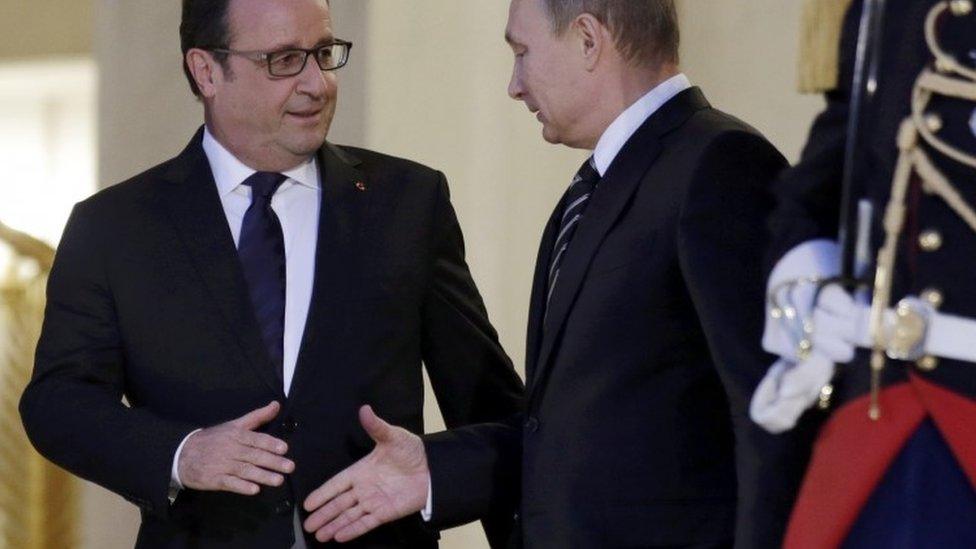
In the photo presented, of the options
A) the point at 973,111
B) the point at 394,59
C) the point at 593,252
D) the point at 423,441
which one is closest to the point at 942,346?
the point at 973,111

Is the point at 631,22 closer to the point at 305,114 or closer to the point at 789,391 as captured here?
the point at 305,114

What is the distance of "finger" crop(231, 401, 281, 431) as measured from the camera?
269cm

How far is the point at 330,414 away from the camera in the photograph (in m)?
2.91

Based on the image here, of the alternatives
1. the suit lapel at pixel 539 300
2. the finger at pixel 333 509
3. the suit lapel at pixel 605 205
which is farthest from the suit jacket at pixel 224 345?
Answer: the suit lapel at pixel 605 205

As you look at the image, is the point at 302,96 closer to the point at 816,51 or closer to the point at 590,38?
the point at 590,38

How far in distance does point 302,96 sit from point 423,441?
662 mm

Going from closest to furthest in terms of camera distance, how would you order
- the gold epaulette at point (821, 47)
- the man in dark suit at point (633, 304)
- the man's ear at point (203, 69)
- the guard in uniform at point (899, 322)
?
the guard in uniform at point (899, 322)
the gold epaulette at point (821, 47)
the man in dark suit at point (633, 304)
the man's ear at point (203, 69)

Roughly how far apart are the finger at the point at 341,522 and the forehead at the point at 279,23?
2.84 feet

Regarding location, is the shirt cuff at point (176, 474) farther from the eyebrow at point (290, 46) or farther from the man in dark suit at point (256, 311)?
the eyebrow at point (290, 46)

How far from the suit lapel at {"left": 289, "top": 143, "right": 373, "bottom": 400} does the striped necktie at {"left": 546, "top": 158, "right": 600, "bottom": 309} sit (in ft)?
1.41

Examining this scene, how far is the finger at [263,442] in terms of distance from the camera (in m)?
2.67

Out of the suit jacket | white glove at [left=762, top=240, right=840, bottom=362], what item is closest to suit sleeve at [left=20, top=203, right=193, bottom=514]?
the suit jacket

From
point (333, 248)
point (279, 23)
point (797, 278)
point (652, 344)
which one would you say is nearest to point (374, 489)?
point (333, 248)

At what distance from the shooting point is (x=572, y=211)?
2.67 metres
